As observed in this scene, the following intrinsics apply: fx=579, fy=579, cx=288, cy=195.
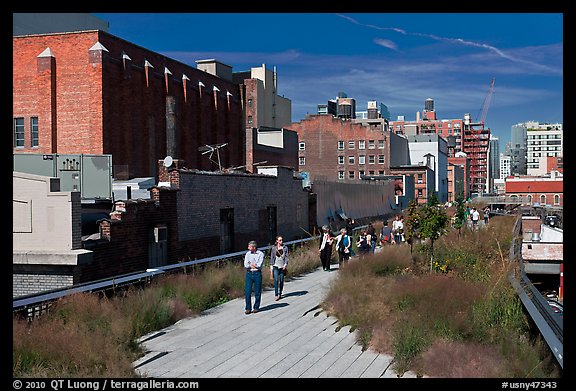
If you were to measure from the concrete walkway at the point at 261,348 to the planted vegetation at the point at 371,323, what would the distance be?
0.31 m

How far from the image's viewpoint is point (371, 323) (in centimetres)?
1055

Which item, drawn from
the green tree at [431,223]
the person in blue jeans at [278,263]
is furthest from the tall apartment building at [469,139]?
the person in blue jeans at [278,263]

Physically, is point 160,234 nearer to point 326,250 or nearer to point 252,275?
point 326,250

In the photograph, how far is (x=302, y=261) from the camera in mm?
19984

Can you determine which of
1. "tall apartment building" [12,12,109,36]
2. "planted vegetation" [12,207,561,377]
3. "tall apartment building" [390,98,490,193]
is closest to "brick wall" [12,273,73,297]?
"planted vegetation" [12,207,561,377]

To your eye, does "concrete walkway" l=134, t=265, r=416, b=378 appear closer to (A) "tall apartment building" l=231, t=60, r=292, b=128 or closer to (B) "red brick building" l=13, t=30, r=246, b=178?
(B) "red brick building" l=13, t=30, r=246, b=178

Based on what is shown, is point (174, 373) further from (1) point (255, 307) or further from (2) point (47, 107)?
(2) point (47, 107)

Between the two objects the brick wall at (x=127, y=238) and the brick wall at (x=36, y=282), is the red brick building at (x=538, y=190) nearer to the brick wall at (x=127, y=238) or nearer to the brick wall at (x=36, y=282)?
the brick wall at (x=127, y=238)

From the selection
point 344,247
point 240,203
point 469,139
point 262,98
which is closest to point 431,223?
point 344,247

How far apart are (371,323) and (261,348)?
2180 millimetres

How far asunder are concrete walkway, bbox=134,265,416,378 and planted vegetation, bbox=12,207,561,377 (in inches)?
12.1
